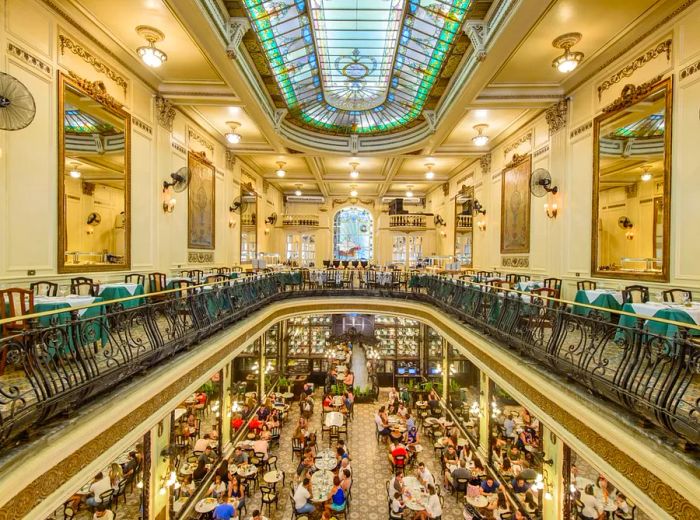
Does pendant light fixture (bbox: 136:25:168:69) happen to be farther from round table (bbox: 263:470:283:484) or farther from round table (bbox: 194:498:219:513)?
round table (bbox: 263:470:283:484)

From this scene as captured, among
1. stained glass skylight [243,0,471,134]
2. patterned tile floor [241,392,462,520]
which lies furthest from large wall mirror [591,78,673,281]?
patterned tile floor [241,392,462,520]

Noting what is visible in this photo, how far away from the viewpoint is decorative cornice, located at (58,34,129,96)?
5336 millimetres

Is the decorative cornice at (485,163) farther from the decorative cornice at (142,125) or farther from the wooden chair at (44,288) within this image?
the wooden chair at (44,288)

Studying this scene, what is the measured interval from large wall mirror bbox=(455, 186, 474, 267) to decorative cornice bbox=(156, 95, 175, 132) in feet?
31.1

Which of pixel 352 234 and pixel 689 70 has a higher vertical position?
pixel 689 70

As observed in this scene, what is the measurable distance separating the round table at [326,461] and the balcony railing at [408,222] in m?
10.4

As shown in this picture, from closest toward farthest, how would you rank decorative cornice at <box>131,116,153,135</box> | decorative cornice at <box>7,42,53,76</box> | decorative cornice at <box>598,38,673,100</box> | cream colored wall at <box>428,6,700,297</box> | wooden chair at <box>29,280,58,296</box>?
decorative cornice at <box>7,42,53,76</box> → wooden chair at <box>29,280,58,296</box> → cream colored wall at <box>428,6,700,297</box> → decorative cornice at <box>598,38,673,100</box> → decorative cornice at <box>131,116,153,135</box>

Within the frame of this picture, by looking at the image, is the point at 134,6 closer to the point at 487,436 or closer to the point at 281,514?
the point at 281,514

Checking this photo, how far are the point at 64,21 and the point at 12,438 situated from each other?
5.97 m

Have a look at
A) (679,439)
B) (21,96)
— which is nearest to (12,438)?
(21,96)

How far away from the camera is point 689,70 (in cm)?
489

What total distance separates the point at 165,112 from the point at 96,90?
1925 mm

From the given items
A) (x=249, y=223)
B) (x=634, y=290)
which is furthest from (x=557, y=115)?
(x=249, y=223)

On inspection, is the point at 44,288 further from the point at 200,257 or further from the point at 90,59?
the point at 200,257
